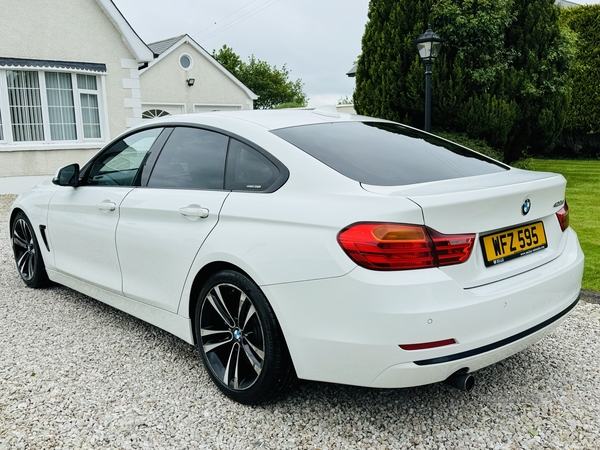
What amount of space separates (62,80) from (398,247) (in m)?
13.3

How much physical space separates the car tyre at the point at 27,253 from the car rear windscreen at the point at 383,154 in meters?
2.97

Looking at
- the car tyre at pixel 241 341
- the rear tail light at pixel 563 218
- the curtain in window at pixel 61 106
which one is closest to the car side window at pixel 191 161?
the car tyre at pixel 241 341

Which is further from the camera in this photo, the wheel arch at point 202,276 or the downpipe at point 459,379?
the wheel arch at point 202,276

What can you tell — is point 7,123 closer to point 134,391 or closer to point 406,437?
point 134,391

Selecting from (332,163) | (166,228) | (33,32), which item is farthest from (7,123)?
(332,163)

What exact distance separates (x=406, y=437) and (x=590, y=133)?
2018 cm

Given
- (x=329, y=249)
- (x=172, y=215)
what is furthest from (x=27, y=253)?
(x=329, y=249)

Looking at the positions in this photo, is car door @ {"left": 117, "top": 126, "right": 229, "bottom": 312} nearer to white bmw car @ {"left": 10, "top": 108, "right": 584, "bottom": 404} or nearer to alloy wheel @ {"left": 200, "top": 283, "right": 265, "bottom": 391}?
white bmw car @ {"left": 10, "top": 108, "right": 584, "bottom": 404}

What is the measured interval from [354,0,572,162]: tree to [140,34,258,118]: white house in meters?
13.1

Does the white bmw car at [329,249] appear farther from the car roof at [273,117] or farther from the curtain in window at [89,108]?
the curtain in window at [89,108]

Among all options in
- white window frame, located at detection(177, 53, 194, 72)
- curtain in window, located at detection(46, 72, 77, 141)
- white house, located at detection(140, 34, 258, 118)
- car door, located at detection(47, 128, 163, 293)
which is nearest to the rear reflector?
car door, located at detection(47, 128, 163, 293)

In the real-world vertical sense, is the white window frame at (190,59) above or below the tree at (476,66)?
above

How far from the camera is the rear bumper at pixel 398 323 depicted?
224 centimetres

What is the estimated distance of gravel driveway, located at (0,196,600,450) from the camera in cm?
261
